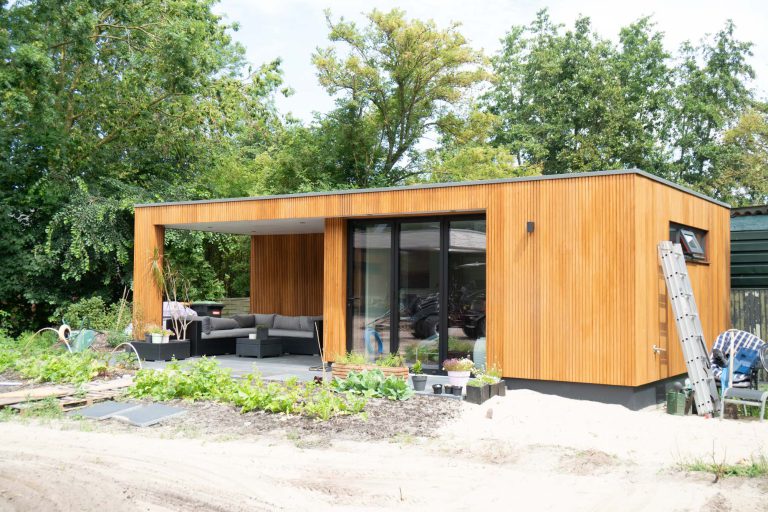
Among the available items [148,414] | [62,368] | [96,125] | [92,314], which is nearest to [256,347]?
[62,368]

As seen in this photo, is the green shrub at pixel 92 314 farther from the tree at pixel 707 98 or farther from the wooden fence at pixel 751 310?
the tree at pixel 707 98

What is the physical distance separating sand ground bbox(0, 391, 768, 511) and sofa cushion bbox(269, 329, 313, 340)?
21.7 ft

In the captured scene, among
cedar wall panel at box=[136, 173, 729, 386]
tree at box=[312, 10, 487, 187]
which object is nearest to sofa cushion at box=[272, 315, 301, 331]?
cedar wall panel at box=[136, 173, 729, 386]

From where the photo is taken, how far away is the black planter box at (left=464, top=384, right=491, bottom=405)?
7.86m

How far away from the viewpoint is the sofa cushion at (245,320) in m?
→ 14.1

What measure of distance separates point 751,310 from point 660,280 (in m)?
4.26

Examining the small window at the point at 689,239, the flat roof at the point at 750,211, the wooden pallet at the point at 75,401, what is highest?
the flat roof at the point at 750,211

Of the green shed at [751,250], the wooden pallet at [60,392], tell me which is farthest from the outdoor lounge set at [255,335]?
the green shed at [751,250]

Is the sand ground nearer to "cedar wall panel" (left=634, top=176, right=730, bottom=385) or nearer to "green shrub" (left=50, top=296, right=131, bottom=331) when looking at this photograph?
"cedar wall panel" (left=634, top=176, right=730, bottom=385)

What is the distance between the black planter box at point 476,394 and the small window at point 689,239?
11.1 feet

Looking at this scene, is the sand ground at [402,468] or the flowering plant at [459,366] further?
the flowering plant at [459,366]

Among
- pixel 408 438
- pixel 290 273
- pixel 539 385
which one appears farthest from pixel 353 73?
pixel 408 438

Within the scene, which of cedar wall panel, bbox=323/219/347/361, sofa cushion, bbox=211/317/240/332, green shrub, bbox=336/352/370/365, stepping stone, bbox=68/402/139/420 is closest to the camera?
stepping stone, bbox=68/402/139/420

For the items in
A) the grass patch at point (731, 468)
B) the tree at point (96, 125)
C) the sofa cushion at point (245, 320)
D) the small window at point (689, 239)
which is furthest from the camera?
the tree at point (96, 125)
